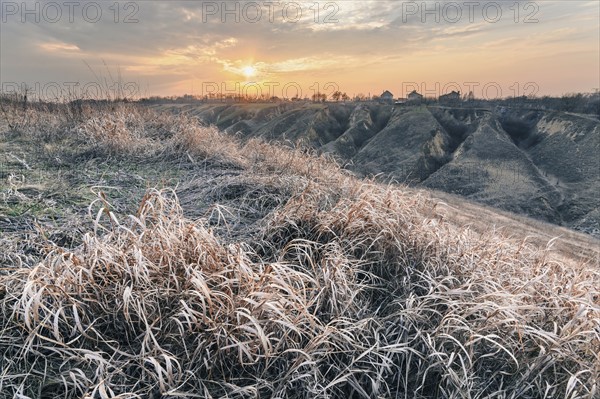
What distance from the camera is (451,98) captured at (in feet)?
134

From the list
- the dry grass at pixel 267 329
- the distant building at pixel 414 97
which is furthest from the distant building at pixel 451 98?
the dry grass at pixel 267 329

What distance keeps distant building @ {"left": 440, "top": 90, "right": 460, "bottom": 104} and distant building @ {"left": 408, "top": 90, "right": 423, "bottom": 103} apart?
7.65 ft

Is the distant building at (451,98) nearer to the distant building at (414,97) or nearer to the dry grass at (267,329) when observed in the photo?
the distant building at (414,97)

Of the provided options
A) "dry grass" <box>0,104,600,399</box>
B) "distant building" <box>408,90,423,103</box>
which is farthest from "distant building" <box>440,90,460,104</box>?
"dry grass" <box>0,104,600,399</box>

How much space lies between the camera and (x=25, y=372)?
5.98 ft

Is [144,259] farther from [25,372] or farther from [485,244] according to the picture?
[485,244]

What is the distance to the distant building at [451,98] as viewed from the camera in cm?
4053

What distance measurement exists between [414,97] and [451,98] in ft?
13.2

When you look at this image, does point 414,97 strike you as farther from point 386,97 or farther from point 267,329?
point 267,329

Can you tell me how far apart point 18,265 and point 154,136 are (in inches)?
242

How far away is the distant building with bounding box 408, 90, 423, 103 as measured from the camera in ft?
136

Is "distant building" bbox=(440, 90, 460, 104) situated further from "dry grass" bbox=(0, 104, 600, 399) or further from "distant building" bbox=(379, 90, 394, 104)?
"dry grass" bbox=(0, 104, 600, 399)

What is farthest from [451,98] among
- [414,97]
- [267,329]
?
[267,329]

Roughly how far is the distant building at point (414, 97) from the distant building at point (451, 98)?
2332 millimetres
